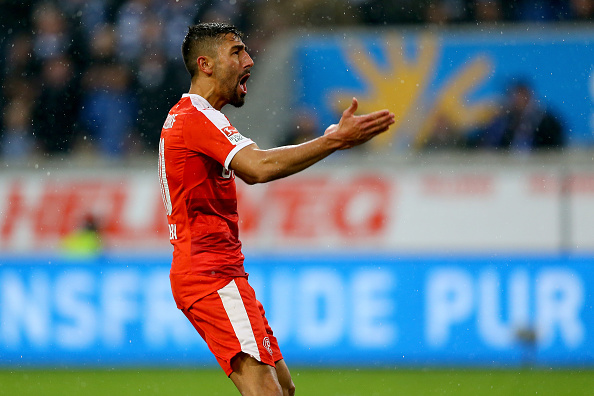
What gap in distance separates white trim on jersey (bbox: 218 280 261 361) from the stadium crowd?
23.5 ft

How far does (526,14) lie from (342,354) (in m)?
5.16

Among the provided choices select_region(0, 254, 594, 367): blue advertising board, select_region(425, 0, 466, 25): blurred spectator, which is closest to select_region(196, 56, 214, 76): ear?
select_region(0, 254, 594, 367): blue advertising board

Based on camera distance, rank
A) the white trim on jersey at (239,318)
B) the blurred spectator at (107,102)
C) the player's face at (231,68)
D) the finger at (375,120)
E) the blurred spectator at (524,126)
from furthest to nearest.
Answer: the blurred spectator at (107,102) → the blurred spectator at (524,126) → the player's face at (231,68) → the white trim on jersey at (239,318) → the finger at (375,120)

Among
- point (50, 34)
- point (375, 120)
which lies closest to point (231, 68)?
point (375, 120)

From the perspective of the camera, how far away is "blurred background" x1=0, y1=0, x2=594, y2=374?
9.12m

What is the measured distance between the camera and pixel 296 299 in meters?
9.21

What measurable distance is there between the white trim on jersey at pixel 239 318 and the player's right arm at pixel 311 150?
0.56 m

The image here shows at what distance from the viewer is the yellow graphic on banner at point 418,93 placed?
11281 mm

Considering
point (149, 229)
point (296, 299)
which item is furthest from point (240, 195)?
point (296, 299)

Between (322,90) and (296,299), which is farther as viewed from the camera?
(322,90)

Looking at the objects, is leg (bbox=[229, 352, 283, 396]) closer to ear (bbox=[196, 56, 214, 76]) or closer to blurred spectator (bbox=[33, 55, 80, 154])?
ear (bbox=[196, 56, 214, 76])

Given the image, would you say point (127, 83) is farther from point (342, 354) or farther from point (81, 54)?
point (342, 354)

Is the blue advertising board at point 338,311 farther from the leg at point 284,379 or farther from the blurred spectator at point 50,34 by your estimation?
the leg at point 284,379

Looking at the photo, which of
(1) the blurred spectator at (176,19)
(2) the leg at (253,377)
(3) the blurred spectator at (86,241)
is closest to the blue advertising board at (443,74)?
(1) the blurred spectator at (176,19)
